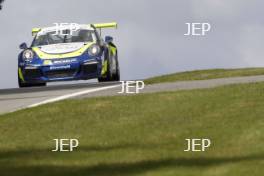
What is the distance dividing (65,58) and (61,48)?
0.46 meters

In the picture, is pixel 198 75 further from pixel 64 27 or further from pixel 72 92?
pixel 72 92

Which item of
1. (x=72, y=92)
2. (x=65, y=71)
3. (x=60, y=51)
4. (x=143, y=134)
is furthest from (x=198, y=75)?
(x=143, y=134)

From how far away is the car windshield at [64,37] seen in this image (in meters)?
24.1

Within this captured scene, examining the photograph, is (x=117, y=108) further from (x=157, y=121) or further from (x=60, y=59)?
(x=60, y=59)

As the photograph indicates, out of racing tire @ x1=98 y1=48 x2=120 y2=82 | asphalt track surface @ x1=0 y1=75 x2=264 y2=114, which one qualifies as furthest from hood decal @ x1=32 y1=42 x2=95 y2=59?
asphalt track surface @ x1=0 y1=75 x2=264 y2=114

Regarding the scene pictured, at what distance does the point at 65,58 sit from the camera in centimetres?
2314

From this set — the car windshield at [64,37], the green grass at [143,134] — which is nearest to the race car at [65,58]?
the car windshield at [64,37]

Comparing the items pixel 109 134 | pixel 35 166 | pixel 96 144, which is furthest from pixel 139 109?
pixel 35 166

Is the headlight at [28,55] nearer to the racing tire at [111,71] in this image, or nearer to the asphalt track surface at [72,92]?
the asphalt track surface at [72,92]

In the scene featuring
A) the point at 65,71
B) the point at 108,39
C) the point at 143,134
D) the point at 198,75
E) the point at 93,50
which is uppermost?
the point at 143,134

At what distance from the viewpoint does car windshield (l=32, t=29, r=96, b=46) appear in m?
24.1

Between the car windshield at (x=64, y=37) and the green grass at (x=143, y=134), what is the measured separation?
6.47 meters

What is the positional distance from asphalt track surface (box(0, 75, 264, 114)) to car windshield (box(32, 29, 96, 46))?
6.68 ft

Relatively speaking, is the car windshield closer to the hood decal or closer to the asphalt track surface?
the hood decal
